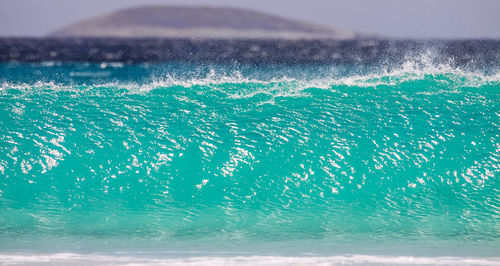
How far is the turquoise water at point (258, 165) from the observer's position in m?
4.58

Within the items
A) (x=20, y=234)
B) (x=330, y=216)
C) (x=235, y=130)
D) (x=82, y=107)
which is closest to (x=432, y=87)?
(x=235, y=130)

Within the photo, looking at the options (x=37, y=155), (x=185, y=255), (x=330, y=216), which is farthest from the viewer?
(x=37, y=155)

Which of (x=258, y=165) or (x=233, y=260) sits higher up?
(x=258, y=165)

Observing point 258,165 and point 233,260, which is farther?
point 258,165

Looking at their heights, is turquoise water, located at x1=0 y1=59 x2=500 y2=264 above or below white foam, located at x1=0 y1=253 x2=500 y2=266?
above

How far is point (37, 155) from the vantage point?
20.8ft

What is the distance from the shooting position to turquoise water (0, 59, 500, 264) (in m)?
4.58

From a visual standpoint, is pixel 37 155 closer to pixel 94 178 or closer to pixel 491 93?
pixel 94 178

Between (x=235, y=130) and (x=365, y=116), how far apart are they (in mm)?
1308

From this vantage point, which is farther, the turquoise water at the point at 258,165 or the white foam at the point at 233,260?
the turquoise water at the point at 258,165

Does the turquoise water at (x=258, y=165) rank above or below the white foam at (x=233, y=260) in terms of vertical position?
above

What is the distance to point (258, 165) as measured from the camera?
6031mm

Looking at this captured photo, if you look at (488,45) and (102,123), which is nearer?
(102,123)

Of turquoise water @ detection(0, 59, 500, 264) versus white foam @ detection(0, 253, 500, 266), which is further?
turquoise water @ detection(0, 59, 500, 264)
